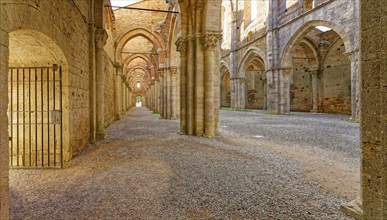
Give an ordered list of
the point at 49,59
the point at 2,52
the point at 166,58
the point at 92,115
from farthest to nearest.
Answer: the point at 166,58 < the point at 92,115 < the point at 49,59 < the point at 2,52

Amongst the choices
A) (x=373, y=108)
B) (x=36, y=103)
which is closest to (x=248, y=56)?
(x=36, y=103)

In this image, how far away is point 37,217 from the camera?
7.51 ft

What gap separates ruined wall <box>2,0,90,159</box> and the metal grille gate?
1.06ft

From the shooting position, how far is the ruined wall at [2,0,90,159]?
278cm

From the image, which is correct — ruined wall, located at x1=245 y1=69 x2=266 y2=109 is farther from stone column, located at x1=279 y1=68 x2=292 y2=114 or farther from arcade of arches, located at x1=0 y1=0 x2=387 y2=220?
stone column, located at x1=279 y1=68 x2=292 y2=114

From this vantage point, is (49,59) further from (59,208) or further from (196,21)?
(196,21)

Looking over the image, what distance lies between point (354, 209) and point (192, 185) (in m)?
2.04

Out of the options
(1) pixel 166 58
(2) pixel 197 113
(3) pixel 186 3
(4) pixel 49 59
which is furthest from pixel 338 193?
(1) pixel 166 58

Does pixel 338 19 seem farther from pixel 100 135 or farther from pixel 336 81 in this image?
pixel 100 135

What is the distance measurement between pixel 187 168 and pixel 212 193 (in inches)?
45.6

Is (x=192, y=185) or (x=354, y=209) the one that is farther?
(x=192, y=185)

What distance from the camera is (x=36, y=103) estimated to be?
4328 millimetres

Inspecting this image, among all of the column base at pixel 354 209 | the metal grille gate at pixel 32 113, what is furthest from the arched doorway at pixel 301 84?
the metal grille gate at pixel 32 113

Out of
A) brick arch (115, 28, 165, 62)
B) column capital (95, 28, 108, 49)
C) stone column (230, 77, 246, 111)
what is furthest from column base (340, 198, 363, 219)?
stone column (230, 77, 246, 111)
